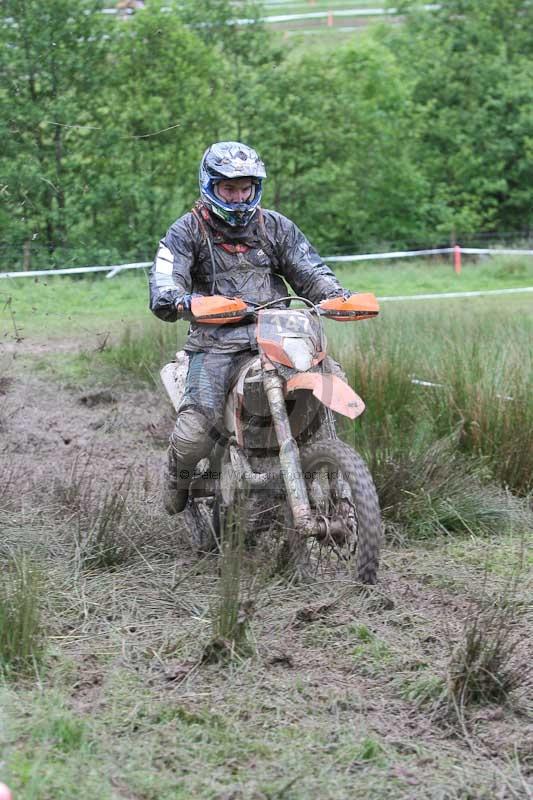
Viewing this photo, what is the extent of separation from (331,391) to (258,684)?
1436 mm

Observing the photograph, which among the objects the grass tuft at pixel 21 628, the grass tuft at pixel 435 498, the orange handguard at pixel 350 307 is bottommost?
the grass tuft at pixel 435 498

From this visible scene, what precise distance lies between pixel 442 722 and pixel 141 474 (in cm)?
379

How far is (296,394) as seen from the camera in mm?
5473

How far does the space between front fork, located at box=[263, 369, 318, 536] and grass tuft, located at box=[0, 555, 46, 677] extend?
1184 mm

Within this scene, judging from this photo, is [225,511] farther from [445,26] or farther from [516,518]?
[445,26]

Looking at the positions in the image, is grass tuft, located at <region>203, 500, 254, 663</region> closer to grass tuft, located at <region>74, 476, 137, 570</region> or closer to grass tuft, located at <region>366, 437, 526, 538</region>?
grass tuft, located at <region>74, 476, 137, 570</region>

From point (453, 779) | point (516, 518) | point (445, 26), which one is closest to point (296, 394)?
point (516, 518)

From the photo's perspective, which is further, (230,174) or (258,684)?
(230,174)

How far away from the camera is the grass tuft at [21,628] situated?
4.30 m

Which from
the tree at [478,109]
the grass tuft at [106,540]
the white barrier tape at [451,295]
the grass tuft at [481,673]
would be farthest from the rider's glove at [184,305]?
the tree at [478,109]

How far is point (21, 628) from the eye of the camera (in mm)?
4348

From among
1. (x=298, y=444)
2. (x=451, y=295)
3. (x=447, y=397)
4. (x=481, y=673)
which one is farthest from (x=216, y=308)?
(x=451, y=295)

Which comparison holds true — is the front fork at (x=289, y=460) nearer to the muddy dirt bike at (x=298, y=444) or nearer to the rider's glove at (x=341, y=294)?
the muddy dirt bike at (x=298, y=444)

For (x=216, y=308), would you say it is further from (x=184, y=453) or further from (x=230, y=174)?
(x=184, y=453)
